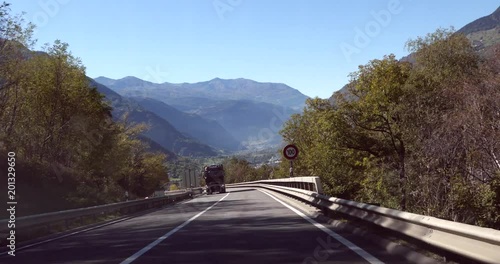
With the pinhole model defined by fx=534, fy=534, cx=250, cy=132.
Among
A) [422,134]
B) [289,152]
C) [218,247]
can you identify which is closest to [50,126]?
[289,152]

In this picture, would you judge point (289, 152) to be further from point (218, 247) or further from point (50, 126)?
point (50, 126)

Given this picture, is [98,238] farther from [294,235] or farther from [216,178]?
[216,178]

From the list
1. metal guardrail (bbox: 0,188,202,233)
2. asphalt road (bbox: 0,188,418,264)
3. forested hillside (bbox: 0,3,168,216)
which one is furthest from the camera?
forested hillside (bbox: 0,3,168,216)

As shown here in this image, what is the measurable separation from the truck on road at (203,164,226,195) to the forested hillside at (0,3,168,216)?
22620mm

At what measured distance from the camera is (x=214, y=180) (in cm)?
6988

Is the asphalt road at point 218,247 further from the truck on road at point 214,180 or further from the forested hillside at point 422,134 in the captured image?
the truck on road at point 214,180

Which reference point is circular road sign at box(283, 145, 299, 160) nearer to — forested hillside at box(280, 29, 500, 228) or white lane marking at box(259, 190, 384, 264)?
forested hillside at box(280, 29, 500, 228)

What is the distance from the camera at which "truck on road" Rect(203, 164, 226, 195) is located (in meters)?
68.7

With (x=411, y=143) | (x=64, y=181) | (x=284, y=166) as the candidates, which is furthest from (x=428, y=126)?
(x=284, y=166)

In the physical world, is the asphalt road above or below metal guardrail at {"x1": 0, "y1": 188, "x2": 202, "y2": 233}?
below

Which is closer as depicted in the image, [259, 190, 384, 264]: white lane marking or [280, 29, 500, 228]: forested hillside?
[259, 190, 384, 264]: white lane marking

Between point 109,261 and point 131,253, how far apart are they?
38.2 inches

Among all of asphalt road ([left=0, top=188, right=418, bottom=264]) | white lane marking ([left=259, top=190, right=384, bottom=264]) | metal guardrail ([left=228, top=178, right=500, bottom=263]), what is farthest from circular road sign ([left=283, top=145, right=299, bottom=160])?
metal guardrail ([left=228, top=178, right=500, bottom=263])

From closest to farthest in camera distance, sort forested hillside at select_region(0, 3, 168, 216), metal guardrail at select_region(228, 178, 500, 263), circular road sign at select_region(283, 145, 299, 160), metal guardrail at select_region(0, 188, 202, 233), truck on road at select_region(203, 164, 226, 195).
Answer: metal guardrail at select_region(228, 178, 500, 263)
metal guardrail at select_region(0, 188, 202, 233)
circular road sign at select_region(283, 145, 299, 160)
forested hillside at select_region(0, 3, 168, 216)
truck on road at select_region(203, 164, 226, 195)
